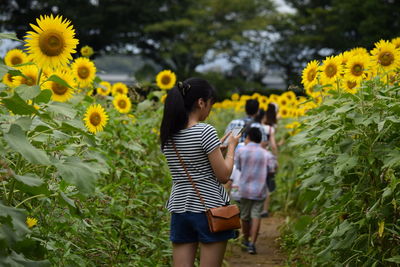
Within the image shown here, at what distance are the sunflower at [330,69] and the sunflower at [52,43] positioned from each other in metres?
1.80

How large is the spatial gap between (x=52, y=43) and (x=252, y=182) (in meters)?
3.91

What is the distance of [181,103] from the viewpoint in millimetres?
3447

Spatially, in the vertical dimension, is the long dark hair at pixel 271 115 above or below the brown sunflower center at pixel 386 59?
below

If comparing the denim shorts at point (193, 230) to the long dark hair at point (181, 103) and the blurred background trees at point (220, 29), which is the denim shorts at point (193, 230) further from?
the blurred background trees at point (220, 29)

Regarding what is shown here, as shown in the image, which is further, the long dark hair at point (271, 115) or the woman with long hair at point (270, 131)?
the long dark hair at point (271, 115)

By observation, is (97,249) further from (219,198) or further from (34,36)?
(34,36)

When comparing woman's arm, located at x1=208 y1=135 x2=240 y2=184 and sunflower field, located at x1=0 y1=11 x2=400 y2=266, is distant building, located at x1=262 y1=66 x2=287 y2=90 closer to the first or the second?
sunflower field, located at x1=0 y1=11 x2=400 y2=266

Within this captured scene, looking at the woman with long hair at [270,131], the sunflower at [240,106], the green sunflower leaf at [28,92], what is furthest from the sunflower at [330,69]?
the sunflower at [240,106]

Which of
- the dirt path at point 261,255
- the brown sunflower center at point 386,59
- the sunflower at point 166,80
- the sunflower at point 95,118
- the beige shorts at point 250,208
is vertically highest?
the sunflower at point 166,80

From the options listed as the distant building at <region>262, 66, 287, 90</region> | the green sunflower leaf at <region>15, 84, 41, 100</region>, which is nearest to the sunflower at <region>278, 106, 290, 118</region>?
the green sunflower leaf at <region>15, 84, 41, 100</region>

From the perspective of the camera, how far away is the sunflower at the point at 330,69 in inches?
159

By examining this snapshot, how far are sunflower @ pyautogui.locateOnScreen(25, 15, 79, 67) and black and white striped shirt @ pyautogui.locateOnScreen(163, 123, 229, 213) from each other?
862 millimetres

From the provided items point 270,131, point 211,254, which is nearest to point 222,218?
point 211,254

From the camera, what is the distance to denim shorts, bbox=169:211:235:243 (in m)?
3.31
